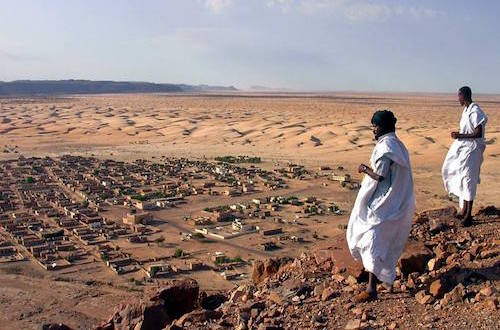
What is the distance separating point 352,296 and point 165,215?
11882 millimetres

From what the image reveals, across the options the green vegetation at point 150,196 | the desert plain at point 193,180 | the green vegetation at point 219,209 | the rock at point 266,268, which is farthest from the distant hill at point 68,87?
the rock at point 266,268

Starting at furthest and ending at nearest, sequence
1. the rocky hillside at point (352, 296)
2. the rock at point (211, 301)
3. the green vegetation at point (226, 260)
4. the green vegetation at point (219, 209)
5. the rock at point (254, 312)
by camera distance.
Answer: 1. the green vegetation at point (219, 209)
2. the green vegetation at point (226, 260)
3. the rock at point (211, 301)
4. the rock at point (254, 312)
5. the rocky hillside at point (352, 296)

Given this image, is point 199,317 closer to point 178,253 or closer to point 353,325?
point 353,325

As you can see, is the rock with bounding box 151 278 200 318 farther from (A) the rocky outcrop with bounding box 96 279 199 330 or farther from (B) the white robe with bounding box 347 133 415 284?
(B) the white robe with bounding box 347 133 415 284

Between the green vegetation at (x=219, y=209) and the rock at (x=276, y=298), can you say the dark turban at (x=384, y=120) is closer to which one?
the rock at (x=276, y=298)

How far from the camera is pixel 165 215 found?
17.1 m

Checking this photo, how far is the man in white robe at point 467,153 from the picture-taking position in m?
7.18

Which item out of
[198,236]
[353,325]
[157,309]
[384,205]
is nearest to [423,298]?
[353,325]

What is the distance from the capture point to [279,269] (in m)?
7.64

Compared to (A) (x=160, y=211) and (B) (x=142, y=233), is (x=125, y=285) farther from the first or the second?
(A) (x=160, y=211)

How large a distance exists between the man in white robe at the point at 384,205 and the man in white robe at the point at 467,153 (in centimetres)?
217

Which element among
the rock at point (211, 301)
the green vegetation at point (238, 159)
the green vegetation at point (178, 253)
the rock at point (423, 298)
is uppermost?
the rock at point (423, 298)

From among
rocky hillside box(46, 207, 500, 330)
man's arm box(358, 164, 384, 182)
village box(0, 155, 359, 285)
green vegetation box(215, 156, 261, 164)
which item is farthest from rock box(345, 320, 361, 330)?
green vegetation box(215, 156, 261, 164)

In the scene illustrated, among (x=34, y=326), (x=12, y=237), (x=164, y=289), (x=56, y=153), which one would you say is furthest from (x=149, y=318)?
(x=56, y=153)
